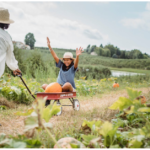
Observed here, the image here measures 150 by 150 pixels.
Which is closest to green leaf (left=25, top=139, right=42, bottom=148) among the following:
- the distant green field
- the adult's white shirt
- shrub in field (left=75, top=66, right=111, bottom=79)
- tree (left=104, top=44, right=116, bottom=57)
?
the adult's white shirt

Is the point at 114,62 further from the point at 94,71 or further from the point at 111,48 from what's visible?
the point at 94,71

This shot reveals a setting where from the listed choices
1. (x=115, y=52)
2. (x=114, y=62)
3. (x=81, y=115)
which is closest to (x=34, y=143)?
(x=81, y=115)

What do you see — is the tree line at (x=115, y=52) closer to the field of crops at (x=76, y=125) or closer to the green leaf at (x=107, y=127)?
the field of crops at (x=76, y=125)

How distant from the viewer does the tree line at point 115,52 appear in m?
8.75

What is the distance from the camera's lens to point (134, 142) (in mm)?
1107

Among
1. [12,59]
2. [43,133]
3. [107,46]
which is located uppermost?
[107,46]

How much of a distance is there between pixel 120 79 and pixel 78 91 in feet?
11.8

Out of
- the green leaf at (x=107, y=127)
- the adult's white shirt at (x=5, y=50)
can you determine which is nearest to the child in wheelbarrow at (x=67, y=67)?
the adult's white shirt at (x=5, y=50)

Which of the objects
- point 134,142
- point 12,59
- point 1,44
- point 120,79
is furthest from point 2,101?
point 120,79

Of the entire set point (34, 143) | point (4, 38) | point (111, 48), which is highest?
point (111, 48)

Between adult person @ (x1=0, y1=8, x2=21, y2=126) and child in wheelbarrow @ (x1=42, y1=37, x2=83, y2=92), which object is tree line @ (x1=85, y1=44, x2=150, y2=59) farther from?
adult person @ (x1=0, y1=8, x2=21, y2=126)

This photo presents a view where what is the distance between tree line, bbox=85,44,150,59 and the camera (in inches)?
344

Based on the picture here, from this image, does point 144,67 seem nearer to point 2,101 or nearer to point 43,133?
point 2,101

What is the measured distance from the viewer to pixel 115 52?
9680mm
